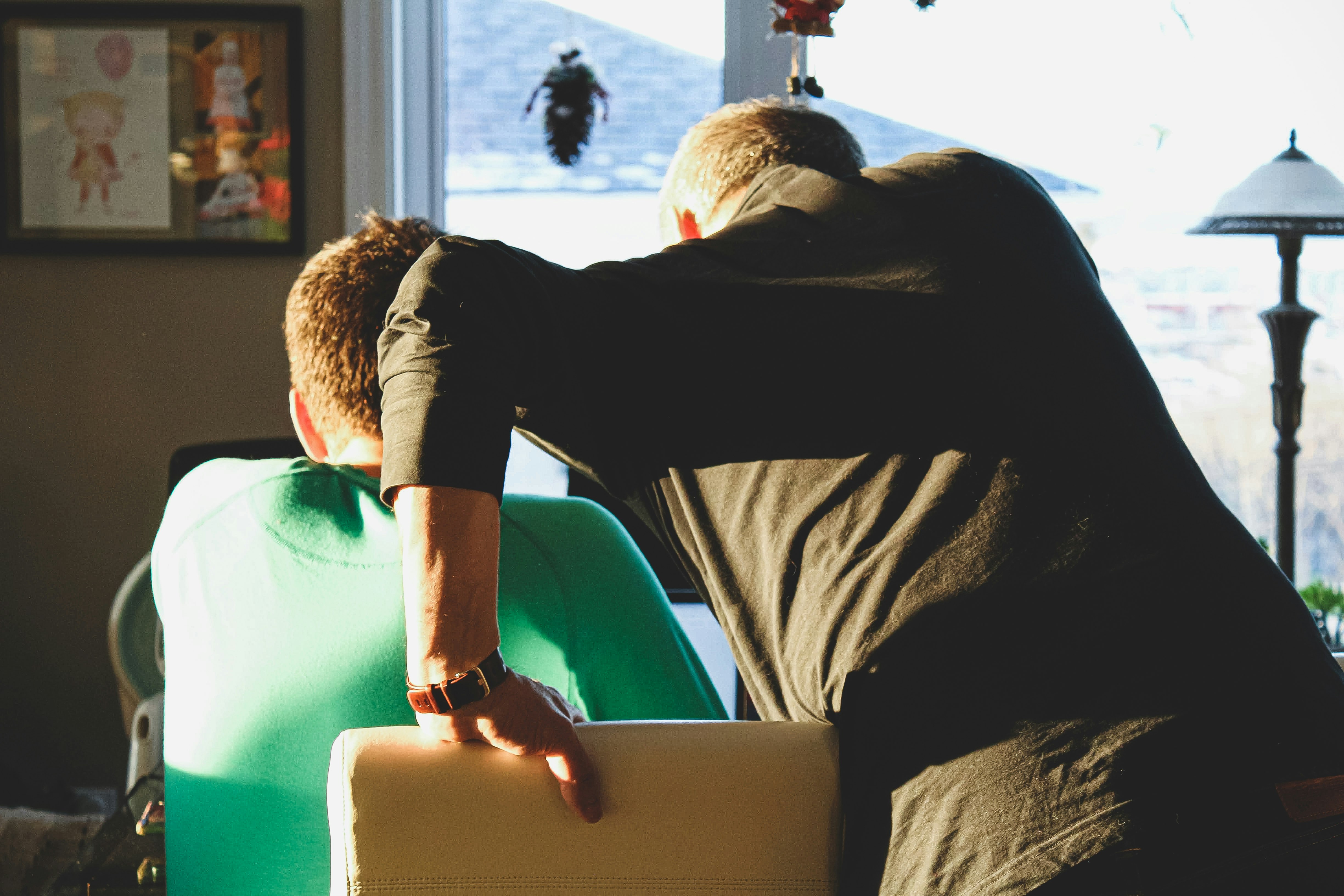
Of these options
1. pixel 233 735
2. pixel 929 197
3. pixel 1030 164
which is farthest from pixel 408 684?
pixel 1030 164

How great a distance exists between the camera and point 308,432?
4.06 ft

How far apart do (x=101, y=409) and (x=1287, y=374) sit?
2529mm

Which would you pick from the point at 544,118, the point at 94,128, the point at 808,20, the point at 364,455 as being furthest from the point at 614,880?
the point at 94,128

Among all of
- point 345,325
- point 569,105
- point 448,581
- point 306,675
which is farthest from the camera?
point 569,105

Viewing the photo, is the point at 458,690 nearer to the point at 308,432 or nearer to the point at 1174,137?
the point at 308,432

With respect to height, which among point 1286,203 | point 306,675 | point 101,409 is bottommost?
point 306,675

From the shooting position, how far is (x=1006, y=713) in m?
0.83

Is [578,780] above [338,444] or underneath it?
underneath

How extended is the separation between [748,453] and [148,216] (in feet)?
6.62

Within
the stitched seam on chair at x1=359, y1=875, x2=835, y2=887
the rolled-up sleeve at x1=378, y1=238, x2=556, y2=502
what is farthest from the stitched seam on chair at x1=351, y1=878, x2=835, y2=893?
the rolled-up sleeve at x1=378, y1=238, x2=556, y2=502

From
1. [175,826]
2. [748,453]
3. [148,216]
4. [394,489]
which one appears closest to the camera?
[394,489]

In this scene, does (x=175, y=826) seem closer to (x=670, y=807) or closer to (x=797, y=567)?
(x=670, y=807)

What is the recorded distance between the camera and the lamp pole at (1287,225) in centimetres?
215

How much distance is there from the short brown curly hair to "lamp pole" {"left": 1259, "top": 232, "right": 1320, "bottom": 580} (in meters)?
1.79
